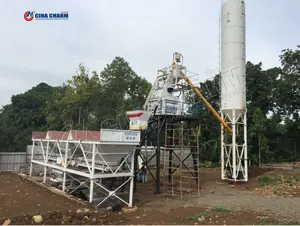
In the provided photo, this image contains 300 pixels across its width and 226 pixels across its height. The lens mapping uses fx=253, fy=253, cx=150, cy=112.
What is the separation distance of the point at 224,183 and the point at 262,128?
520 inches

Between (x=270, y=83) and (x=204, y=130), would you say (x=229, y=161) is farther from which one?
(x=270, y=83)

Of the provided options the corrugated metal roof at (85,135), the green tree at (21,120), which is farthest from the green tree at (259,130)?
the green tree at (21,120)

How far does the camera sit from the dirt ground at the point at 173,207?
9.62 metres

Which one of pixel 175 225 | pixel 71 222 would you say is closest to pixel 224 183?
pixel 175 225

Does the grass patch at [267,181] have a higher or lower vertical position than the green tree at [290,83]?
lower

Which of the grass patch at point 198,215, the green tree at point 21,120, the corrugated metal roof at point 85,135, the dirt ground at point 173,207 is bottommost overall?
the dirt ground at point 173,207

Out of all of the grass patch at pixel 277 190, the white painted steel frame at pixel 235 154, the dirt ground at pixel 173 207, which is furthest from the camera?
the white painted steel frame at pixel 235 154

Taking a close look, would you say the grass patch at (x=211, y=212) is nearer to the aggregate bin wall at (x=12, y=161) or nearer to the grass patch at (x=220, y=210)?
the grass patch at (x=220, y=210)

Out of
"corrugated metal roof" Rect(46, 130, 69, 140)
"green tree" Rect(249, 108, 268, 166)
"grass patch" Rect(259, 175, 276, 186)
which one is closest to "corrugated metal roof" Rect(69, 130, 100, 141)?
"corrugated metal roof" Rect(46, 130, 69, 140)

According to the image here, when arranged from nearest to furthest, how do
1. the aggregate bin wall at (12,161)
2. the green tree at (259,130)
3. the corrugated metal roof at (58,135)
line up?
1. the corrugated metal roof at (58,135)
2. the aggregate bin wall at (12,161)
3. the green tree at (259,130)

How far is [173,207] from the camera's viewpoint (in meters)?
12.4

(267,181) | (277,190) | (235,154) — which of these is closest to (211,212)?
(277,190)

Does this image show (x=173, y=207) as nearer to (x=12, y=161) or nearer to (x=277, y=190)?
(x=277, y=190)

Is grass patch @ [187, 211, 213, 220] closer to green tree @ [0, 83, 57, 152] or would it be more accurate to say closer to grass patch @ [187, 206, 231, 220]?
grass patch @ [187, 206, 231, 220]
